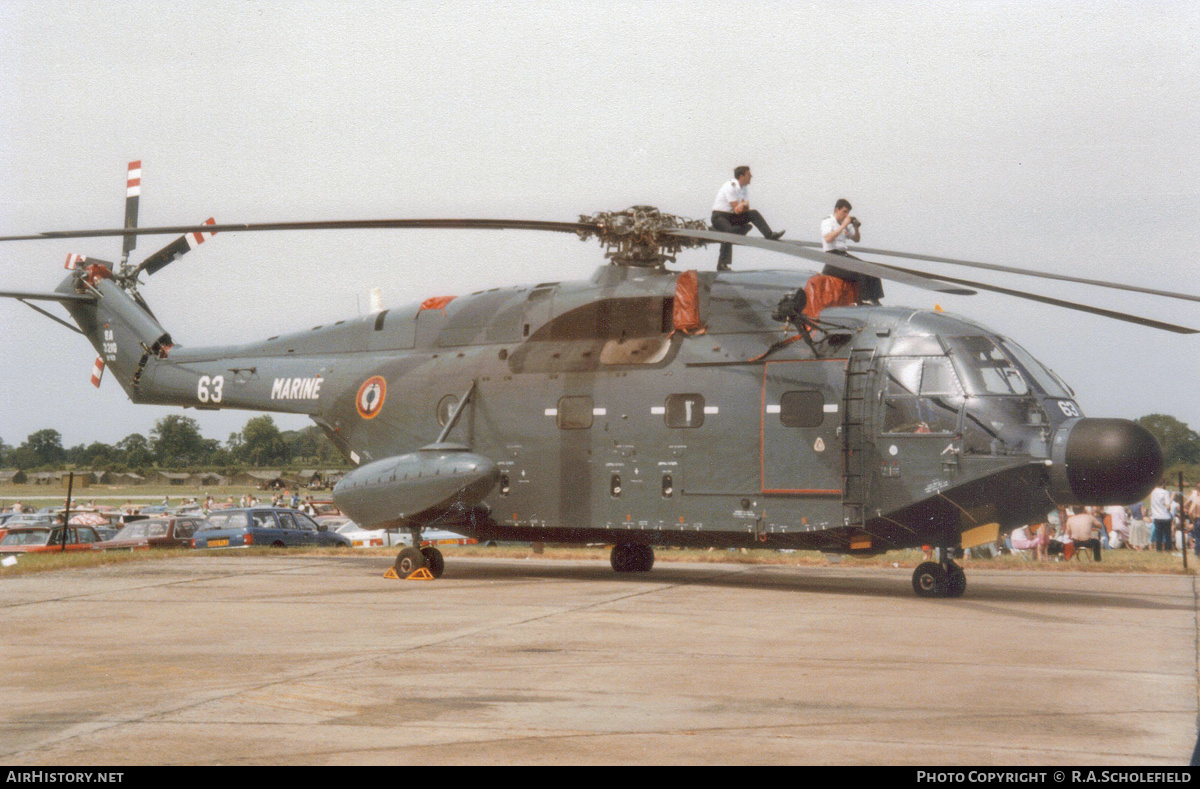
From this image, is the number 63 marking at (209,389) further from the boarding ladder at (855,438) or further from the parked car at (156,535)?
the boarding ladder at (855,438)

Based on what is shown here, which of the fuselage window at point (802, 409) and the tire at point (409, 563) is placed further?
the tire at point (409, 563)

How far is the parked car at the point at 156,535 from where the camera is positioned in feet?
92.9

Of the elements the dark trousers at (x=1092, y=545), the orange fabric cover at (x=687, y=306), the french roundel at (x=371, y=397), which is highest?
the orange fabric cover at (x=687, y=306)

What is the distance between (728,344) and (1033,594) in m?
5.32

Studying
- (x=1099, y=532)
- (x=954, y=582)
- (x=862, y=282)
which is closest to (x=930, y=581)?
(x=954, y=582)

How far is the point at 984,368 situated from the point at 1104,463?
6.03 feet

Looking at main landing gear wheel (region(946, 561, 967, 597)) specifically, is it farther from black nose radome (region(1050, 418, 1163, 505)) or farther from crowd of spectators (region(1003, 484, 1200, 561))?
crowd of spectators (region(1003, 484, 1200, 561))

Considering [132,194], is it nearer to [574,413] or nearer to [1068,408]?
[574,413]

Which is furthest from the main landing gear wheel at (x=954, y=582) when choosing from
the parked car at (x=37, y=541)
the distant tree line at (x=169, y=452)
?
the distant tree line at (x=169, y=452)

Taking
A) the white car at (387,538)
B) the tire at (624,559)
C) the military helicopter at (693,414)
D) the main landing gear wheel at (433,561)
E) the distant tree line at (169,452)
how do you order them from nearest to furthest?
1. the military helicopter at (693,414)
2. the main landing gear wheel at (433,561)
3. the tire at (624,559)
4. the white car at (387,538)
5. the distant tree line at (169,452)

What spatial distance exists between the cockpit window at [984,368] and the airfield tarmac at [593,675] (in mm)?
2655

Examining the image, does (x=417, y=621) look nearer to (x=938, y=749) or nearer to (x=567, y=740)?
(x=567, y=740)
